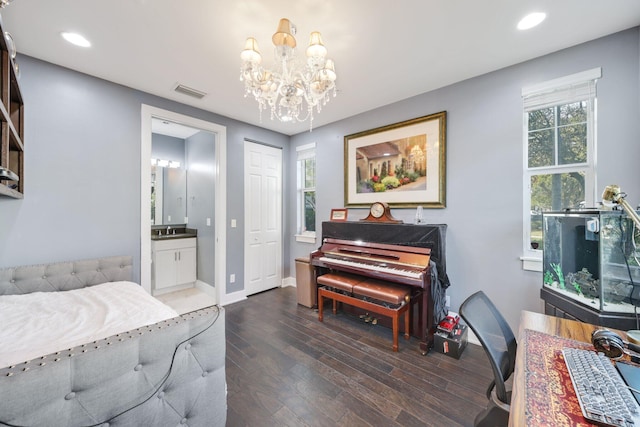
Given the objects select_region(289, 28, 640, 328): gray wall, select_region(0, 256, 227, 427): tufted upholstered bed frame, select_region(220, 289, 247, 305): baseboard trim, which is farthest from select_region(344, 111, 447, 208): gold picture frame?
select_region(0, 256, 227, 427): tufted upholstered bed frame

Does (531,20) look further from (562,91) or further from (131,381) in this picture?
(131,381)

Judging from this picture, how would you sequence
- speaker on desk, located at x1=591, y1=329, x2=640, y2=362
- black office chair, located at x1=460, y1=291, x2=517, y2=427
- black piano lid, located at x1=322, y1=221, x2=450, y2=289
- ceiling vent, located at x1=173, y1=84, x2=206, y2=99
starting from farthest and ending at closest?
ceiling vent, located at x1=173, y1=84, x2=206, y2=99
black piano lid, located at x1=322, y1=221, x2=450, y2=289
black office chair, located at x1=460, y1=291, x2=517, y2=427
speaker on desk, located at x1=591, y1=329, x2=640, y2=362

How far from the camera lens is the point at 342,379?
194 centimetres

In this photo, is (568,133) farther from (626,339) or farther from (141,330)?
(141,330)

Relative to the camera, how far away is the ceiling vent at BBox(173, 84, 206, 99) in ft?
8.87

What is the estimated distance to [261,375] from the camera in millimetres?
1993

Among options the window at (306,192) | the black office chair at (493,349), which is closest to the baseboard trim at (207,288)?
the window at (306,192)

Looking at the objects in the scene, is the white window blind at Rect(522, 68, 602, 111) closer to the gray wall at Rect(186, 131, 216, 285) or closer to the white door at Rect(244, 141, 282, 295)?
the white door at Rect(244, 141, 282, 295)

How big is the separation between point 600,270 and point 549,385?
3.76ft

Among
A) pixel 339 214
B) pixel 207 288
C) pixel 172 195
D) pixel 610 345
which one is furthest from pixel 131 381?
pixel 172 195

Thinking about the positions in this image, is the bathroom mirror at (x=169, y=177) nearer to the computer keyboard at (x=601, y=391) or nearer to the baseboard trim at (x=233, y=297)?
the baseboard trim at (x=233, y=297)

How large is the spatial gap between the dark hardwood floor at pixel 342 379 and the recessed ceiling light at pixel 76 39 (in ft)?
9.61

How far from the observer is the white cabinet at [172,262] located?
→ 3.81m

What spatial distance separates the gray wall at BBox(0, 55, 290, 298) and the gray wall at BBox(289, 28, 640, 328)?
3.25m
